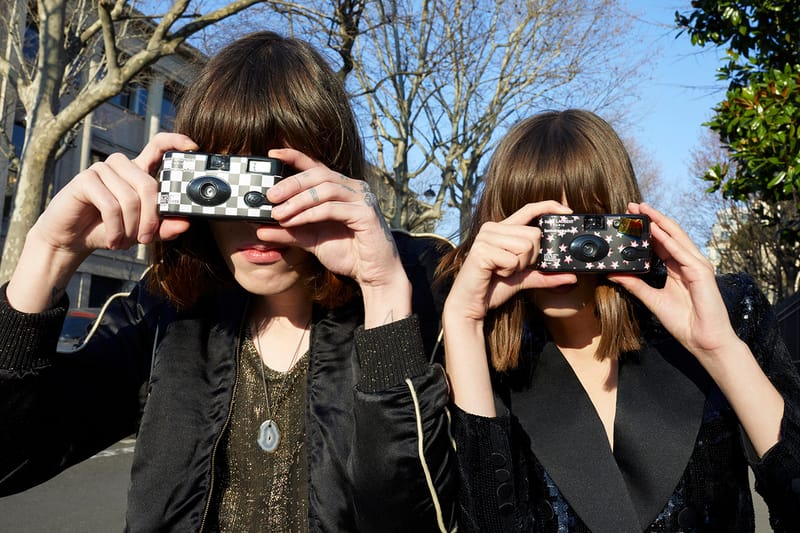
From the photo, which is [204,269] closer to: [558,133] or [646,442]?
[558,133]

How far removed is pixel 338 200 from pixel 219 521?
2.56 feet

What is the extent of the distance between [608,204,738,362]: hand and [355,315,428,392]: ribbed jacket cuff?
61 centimetres

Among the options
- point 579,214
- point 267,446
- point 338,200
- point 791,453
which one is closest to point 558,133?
point 579,214

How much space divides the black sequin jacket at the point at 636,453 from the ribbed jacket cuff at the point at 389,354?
20 centimetres

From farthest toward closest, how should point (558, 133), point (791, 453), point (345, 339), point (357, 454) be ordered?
1. point (558, 133)
2. point (345, 339)
3. point (791, 453)
4. point (357, 454)

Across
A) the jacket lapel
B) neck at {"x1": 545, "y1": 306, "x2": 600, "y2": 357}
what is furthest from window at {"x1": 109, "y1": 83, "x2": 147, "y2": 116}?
the jacket lapel

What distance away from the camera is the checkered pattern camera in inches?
61.0

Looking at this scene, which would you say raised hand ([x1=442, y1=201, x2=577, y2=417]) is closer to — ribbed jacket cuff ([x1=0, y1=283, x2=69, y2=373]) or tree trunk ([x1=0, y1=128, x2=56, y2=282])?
ribbed jacket cuff ([x1=0, y1=283, x2=69, y2=373])

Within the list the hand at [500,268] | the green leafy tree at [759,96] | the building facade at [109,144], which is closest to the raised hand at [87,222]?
the hand at [500,268]

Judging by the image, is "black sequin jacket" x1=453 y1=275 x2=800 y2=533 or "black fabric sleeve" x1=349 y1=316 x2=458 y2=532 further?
"black sequin jacket" x1=453 y1=275 x2=800 y2=533

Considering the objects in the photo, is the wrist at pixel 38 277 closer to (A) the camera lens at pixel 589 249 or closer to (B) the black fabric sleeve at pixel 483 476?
(B) the black fabric sleeve at pixel 483 476

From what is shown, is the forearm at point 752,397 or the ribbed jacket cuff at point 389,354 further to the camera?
the forearm at point 752,397

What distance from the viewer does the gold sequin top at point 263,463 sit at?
1.56m

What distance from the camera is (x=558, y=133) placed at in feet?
6.51
